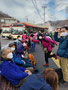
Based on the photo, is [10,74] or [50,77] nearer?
[50,77]

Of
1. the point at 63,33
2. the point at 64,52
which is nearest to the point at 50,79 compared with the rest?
the point at 64,52

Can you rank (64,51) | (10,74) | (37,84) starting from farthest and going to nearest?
(64,51) < (10,74) < (37,84)

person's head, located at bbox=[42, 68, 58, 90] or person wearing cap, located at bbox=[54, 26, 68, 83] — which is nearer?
person's head, located at bbox=[42, 68, 58, 90]

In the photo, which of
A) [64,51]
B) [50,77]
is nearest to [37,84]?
[50,77]

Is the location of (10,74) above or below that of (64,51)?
below

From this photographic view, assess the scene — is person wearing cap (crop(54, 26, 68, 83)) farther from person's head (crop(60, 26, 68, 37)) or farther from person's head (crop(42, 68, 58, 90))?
person's head (crop(42, 68, 58, 90))

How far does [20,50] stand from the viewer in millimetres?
4730

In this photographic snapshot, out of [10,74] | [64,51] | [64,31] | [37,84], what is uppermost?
[64,31]

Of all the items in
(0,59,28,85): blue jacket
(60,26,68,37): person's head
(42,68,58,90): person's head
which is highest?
(60,26,68,37): person's head

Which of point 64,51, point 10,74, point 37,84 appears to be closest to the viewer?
point 37,84

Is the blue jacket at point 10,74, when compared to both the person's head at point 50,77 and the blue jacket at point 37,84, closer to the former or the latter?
the blue jacket at point 37,84

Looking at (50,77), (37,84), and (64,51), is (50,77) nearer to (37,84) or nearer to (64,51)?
(37,84)

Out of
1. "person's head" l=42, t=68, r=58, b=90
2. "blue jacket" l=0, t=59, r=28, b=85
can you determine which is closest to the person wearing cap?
"blue jacket" l=0, t=59, r=28, b=85

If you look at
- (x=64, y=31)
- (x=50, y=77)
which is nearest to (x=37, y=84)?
(x=50, y=77)
